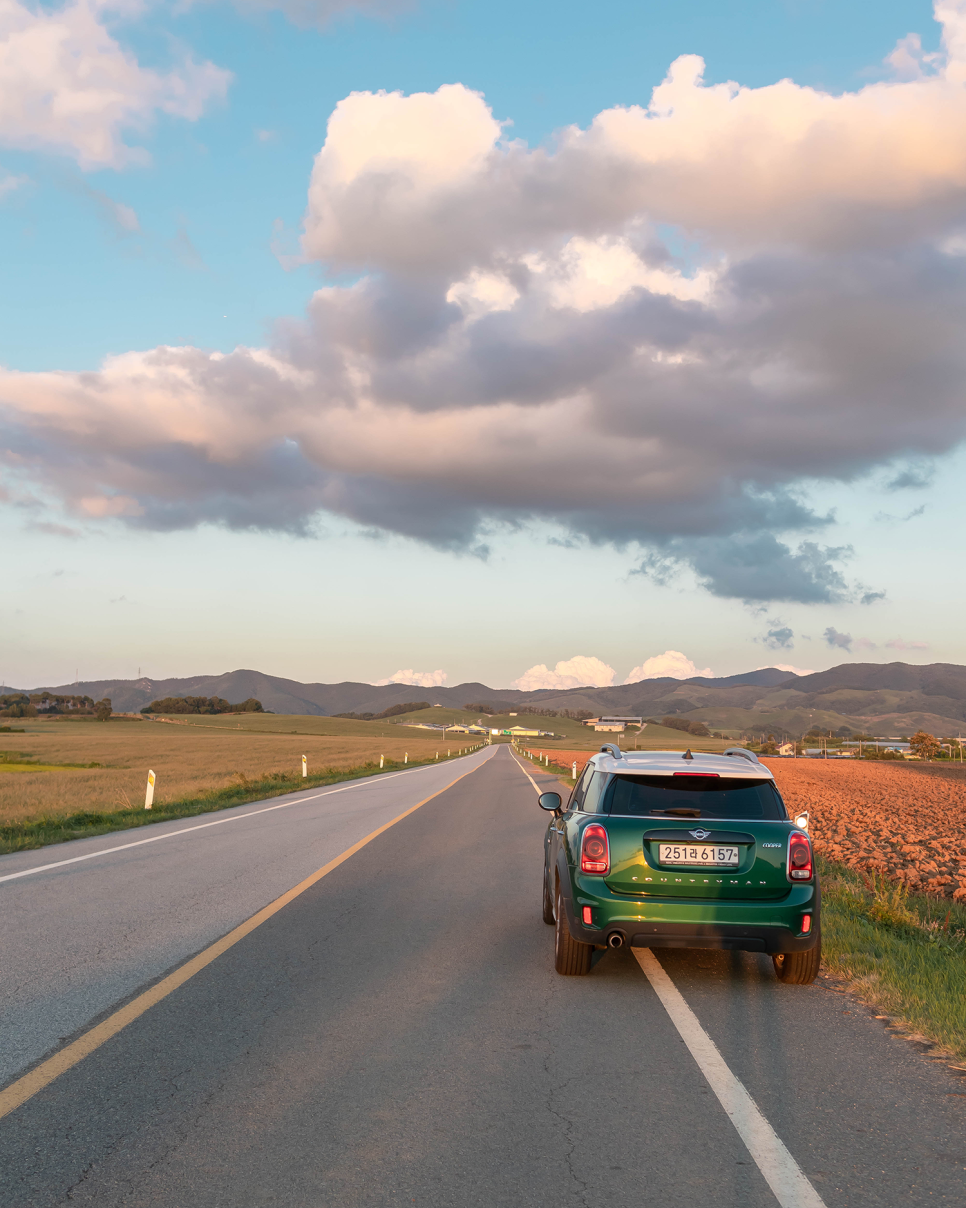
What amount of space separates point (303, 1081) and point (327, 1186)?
1.06m

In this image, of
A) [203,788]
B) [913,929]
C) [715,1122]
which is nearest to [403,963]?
[715,1122]

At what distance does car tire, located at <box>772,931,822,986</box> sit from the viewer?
6539mm

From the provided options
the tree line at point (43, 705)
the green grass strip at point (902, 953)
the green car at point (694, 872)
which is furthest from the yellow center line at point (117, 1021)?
the tree line at point (43, 705)

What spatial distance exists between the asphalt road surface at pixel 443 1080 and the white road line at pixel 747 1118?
20mm

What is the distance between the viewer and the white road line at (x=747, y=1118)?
3539 millimetres

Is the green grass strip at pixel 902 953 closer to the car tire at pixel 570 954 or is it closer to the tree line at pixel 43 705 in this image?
the car tire at pixel 570 954

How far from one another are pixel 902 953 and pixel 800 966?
4.71ft

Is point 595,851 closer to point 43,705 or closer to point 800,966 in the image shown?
point 800,966

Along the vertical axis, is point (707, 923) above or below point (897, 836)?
above

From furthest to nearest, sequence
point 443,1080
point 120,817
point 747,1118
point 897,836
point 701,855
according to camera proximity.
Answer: point 120,817 < point 897,836 < point 701,855 < point 443,1080 < point 747,1118

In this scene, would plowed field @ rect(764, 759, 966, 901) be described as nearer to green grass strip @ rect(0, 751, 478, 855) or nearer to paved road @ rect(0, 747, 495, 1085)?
paved road @ rect(0, 747, 495, 1085)

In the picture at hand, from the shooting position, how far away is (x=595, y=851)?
6445 mm

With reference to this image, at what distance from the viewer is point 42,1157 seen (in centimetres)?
367

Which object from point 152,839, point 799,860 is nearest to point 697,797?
point 799,860
